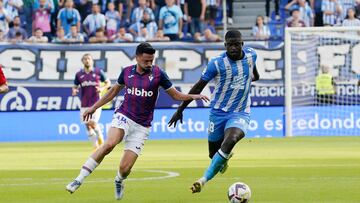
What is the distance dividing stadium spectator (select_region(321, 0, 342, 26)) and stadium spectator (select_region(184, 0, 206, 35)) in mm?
4167

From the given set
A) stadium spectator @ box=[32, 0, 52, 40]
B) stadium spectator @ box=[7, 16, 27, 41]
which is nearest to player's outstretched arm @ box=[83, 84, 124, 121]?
stadium spectator @ box=[7, 16, 27, 41]

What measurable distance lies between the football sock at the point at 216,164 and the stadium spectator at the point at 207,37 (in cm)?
2045

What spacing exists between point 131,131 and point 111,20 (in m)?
21.8

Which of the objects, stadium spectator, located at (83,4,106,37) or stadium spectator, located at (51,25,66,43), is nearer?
stadium spectator, located at (51,25,66,43)

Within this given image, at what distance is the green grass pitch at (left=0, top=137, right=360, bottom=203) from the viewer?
14.2m

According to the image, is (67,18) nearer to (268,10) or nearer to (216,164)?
(268,10)

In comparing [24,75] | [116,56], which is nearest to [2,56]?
[24,75]

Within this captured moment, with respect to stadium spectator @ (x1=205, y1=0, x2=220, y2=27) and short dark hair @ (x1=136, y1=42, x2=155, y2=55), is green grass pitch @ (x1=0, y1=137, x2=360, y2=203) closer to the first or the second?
short dark hair @ (x1=136, y1=42, x2=155, y2=55)

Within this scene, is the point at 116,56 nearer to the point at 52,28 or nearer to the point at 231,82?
the point at 52,28

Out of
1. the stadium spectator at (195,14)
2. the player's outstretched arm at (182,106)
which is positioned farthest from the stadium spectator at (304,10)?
the player's outstretched arm at (182,106)

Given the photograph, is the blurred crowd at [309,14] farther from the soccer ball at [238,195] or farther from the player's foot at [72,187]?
the soccer ball at [238,195]

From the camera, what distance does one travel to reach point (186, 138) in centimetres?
3378

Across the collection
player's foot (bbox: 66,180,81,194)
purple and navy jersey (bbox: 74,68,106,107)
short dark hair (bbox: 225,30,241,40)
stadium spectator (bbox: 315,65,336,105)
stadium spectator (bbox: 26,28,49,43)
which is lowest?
stadium spectator (bbox: 315,65,336,105)

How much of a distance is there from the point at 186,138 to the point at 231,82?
19102 millimetres
